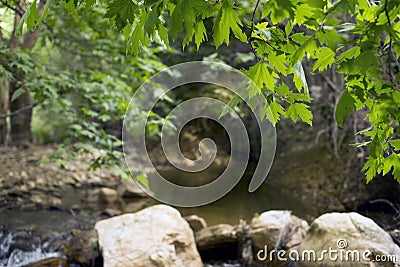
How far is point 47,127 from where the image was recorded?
994 centimetres

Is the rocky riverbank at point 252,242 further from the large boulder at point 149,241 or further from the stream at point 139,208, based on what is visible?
the stream at point 139,208

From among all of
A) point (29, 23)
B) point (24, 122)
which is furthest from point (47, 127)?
point (29, 23)

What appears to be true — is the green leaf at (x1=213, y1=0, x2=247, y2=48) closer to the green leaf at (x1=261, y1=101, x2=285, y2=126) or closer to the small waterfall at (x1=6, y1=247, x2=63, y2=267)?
the green leaf at (x1=261, y1=101, x2=285, y2=126)

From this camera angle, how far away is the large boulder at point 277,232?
129 inches

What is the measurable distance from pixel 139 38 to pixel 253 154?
6817 millimetres

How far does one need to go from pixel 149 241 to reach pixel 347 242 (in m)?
1.49

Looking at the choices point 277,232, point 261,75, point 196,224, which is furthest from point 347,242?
point 261,75

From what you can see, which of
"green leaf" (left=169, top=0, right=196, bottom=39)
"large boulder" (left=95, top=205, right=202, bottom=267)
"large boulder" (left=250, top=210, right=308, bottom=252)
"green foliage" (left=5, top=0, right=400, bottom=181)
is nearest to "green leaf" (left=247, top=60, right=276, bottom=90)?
"green foliage" (left=5, top=0, right=400, bottom=181)

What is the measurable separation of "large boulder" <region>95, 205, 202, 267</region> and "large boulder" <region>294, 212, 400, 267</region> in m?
0.95

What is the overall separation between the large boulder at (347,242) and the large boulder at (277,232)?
1.13 feet

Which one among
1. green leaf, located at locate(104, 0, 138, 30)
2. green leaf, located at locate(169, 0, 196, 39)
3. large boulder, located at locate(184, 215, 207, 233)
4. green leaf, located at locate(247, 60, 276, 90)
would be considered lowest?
large boulder, located at locate(184, 215, 207, 233)

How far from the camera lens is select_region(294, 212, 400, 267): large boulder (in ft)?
7.79

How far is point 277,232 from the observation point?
3.38 metres

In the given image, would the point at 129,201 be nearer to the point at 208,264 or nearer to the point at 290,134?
the point at 208,264
